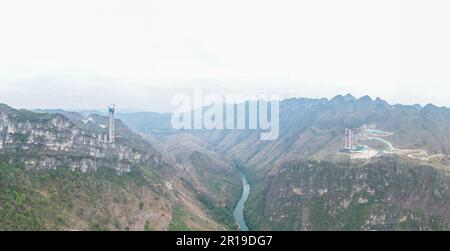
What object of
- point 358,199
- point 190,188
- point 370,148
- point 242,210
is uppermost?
point 370,148

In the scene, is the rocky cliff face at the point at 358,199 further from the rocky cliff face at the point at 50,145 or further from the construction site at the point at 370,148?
the rocky cliff face at the point at 50,145

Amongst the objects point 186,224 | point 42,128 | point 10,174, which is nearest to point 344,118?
point 186,224

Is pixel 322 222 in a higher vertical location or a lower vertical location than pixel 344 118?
lower

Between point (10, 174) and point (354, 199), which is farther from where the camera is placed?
point (354, 199)

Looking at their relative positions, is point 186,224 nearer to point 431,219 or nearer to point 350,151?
point 431,219

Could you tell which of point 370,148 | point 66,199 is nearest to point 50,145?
point 66,199

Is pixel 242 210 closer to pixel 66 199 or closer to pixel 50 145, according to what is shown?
pixel 50 145

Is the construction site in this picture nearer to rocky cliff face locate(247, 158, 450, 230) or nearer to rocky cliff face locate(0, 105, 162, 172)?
rocky cliff face locate(247, 158, 450, 230)
